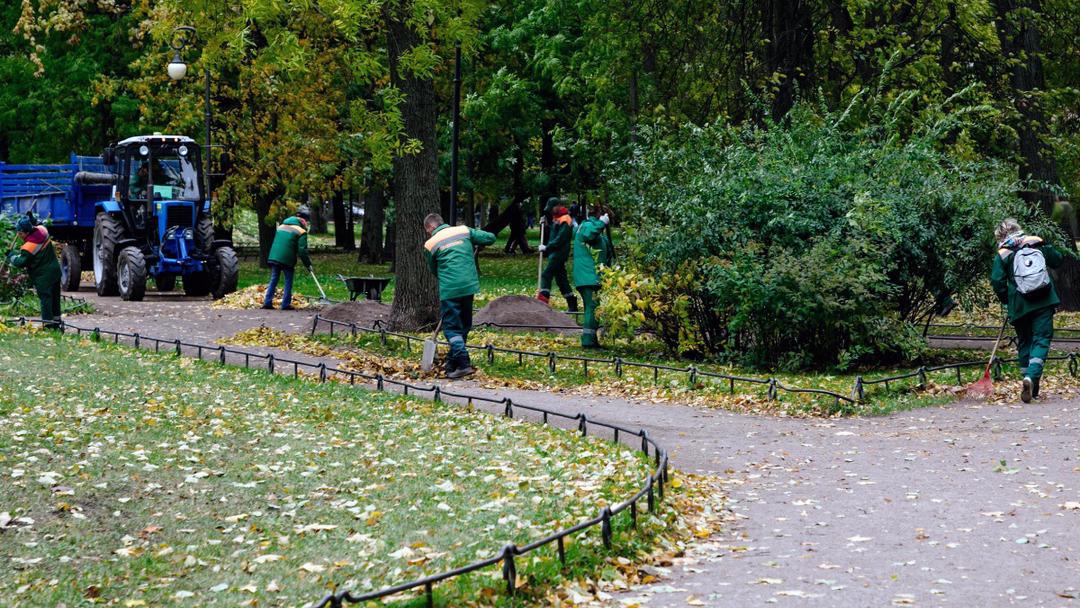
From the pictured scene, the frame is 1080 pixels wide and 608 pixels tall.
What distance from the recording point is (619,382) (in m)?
14.4

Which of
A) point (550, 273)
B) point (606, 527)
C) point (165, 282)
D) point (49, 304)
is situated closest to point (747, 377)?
point (550, 273)

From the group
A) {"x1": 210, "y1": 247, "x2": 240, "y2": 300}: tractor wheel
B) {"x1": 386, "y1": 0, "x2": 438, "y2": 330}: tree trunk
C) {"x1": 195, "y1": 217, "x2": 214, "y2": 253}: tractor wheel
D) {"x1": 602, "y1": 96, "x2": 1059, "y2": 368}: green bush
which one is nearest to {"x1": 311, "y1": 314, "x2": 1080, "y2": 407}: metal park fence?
{"x1": 602, "y1": 96, "x2": 1059, "y2": 368}: green bush

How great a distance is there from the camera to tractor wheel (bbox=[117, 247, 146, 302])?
24.2 m

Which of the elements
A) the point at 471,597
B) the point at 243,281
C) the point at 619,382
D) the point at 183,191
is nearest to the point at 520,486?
the point at 471,597

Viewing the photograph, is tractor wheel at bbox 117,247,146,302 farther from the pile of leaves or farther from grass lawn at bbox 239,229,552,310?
grass lawn at bbox 239,229,552,310

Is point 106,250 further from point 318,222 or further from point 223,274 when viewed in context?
point 318,222

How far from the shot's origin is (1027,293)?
43.8 feet

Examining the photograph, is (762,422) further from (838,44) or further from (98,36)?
(98,36)

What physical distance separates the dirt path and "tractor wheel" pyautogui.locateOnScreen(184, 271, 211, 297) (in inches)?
538

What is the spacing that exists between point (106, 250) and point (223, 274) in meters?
2.40

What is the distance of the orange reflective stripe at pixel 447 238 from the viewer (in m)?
15.0

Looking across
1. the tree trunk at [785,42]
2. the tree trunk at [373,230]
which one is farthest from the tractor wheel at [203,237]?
the tree trunk at [373,230]

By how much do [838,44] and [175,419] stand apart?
578 inches

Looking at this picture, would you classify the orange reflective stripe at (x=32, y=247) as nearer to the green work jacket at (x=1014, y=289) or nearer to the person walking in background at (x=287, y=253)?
the person walking in background at (x=287, y=253)
